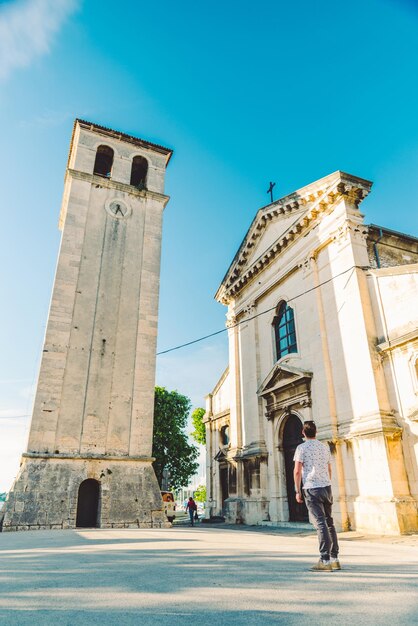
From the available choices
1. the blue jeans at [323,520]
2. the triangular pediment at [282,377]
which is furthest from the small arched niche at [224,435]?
the blue jeans at [323,520]

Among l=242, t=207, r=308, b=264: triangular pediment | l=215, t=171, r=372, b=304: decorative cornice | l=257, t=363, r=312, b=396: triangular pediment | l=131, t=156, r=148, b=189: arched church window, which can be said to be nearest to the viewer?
l=215, t=171, r=372, b=304: decorative cornice

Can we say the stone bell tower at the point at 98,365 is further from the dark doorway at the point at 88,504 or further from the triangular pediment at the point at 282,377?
the triangular pediment at the point at 282,377

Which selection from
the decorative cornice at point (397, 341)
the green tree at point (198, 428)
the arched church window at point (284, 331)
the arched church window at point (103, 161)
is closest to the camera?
the decorative cornice at point (397, 341)

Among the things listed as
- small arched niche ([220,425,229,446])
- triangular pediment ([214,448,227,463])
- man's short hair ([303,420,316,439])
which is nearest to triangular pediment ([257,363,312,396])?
triangular pediment ([214,448,227,463])

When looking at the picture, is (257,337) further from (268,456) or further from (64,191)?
(64,191)

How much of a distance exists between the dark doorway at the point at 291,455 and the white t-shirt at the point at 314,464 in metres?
10.5

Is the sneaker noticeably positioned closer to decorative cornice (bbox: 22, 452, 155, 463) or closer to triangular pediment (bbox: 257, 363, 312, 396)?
triangular pediment (bbox: 257, 363, 312, 396)

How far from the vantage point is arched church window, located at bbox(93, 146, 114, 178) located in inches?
803

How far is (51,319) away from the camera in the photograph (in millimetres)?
15125

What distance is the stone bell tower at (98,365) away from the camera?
13.2 meters

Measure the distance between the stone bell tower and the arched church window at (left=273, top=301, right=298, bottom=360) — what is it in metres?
5.27

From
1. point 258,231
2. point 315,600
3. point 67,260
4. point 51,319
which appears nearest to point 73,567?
point 315,600

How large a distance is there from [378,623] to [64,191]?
68.9ft

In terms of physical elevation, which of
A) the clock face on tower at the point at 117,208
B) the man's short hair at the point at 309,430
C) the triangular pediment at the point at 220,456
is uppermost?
the clock face on tower at the point at 117,208
